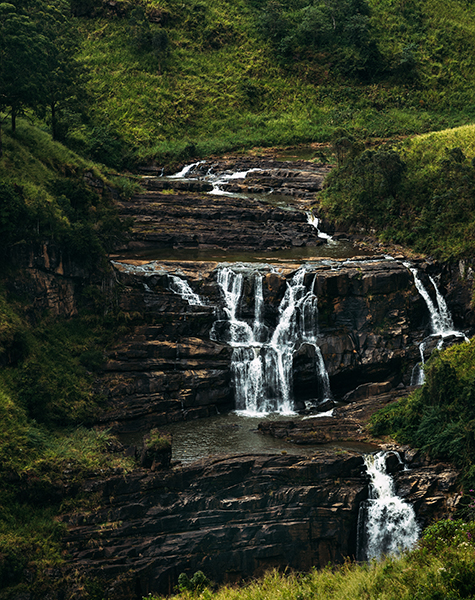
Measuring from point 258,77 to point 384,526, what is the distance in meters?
65.0

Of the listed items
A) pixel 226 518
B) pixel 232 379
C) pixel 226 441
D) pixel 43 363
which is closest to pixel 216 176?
pixel 232 379

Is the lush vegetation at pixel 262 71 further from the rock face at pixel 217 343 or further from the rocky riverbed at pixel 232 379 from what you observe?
the rock face at pixel 217 343

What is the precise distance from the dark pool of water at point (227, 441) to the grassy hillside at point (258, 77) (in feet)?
123

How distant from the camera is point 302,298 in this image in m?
34.2

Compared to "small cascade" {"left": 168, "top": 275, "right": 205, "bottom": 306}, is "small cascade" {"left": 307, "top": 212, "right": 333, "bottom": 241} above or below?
above

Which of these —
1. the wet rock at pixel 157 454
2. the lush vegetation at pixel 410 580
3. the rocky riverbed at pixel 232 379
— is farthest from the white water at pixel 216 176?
the lush vegetation at pixel 410 580

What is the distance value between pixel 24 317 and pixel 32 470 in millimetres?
10187

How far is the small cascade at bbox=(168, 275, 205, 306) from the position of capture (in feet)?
115

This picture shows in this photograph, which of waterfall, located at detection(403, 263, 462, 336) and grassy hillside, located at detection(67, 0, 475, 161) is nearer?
waterfall, located at detection(403, 263, 462, 336)

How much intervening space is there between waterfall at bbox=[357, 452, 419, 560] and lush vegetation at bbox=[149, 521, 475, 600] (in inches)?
288

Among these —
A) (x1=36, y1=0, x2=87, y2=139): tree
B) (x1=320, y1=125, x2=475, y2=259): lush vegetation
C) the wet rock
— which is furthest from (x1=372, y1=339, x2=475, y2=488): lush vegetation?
(x1=36, y1=0, x2=87, y2=139): tree

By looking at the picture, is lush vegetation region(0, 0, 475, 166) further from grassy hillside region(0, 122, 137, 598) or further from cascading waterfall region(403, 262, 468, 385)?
cascading waterfall region(403, 262, 468, 385)

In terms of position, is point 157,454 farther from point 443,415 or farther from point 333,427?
point 443,415

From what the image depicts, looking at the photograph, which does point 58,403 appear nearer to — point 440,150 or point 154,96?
point 440,150
